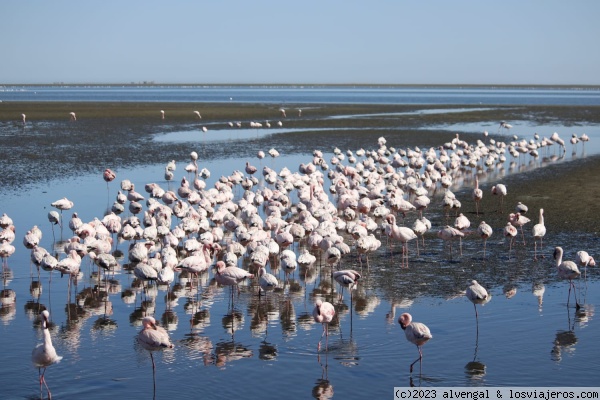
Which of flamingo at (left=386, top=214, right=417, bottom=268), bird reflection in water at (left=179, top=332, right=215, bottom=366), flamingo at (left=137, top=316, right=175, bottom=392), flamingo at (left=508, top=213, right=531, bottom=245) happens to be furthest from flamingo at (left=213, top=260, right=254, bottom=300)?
flamingo at (left=508, top=213, right=531, bottom=245)

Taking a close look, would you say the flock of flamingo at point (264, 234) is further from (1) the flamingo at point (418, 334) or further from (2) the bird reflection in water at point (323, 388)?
(2) the bird reflection in water at point (323, 388)

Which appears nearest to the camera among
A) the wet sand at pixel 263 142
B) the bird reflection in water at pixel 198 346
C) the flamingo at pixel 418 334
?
the flamingo at pixel 418 334

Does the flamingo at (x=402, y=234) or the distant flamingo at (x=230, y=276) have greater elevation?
the flamingo at (x=402, y=234)

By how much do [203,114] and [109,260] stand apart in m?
55.6

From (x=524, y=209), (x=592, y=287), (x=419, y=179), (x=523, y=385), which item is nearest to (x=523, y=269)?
(x=592, y=287)

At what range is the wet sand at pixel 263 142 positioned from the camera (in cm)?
2659

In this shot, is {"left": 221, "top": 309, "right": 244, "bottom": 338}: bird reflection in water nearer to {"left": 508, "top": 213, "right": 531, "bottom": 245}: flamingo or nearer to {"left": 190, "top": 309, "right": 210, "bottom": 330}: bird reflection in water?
{"left": 190, "top": 309, "right": 210, "bottom": 330}: bird reflection in water

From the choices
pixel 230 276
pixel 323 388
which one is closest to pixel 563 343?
pixel 323 388

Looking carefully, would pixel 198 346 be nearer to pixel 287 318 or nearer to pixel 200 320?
pixel 200 320

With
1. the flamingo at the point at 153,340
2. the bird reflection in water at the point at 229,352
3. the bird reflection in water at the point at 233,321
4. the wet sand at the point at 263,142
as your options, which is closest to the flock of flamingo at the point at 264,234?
the flamingo at the point at 153,340

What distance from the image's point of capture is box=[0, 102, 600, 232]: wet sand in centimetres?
2659

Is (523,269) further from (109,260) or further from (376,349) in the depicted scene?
(109,260)

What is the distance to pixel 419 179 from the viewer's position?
92.5ft

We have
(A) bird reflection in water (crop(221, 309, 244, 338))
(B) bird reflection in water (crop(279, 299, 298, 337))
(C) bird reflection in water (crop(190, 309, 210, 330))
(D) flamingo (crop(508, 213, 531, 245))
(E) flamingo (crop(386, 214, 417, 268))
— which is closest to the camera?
(B) bird reflection in water (crop(279, 299, 298, 337))
